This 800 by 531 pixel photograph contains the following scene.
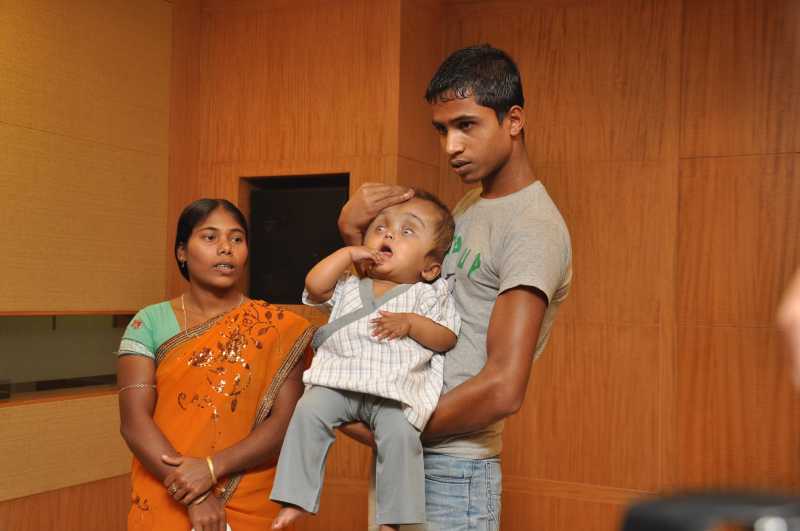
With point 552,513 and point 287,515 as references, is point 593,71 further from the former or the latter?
point 287,515

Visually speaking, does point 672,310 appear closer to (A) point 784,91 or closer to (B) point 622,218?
(B) point 622,218

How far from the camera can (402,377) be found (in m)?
1.66

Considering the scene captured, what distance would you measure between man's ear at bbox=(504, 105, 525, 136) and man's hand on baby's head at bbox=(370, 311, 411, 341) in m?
0.41

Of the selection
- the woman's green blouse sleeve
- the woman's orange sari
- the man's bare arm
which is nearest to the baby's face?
the man's bare arm

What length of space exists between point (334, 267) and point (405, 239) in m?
0.15

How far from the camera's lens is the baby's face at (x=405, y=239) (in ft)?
5.85

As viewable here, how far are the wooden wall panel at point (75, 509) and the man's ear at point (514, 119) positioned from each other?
8.45 feet

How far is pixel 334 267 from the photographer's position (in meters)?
1.79

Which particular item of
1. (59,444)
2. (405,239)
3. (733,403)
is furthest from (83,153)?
(733,403)

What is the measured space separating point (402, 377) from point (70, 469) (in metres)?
2.44

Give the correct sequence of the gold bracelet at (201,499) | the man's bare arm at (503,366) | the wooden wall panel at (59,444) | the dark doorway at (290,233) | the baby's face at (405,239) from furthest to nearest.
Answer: the dark doorway at (290,233), the wooden wall panel at (59,444), the gold bracelet at (201,499), the baby's face at (405,239), the man's bare arm at (503,366)

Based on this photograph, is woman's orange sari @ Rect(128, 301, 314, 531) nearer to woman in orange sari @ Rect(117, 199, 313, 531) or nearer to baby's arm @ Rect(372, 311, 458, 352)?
woman in orange sari @ Rect(117, 199, 313, 531)

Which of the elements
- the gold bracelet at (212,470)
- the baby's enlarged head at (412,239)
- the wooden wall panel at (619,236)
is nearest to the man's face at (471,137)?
the baby's enlarged head at (412,239)

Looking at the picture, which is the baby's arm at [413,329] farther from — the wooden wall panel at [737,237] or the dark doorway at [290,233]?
the wooden wall panel at [737,237]
